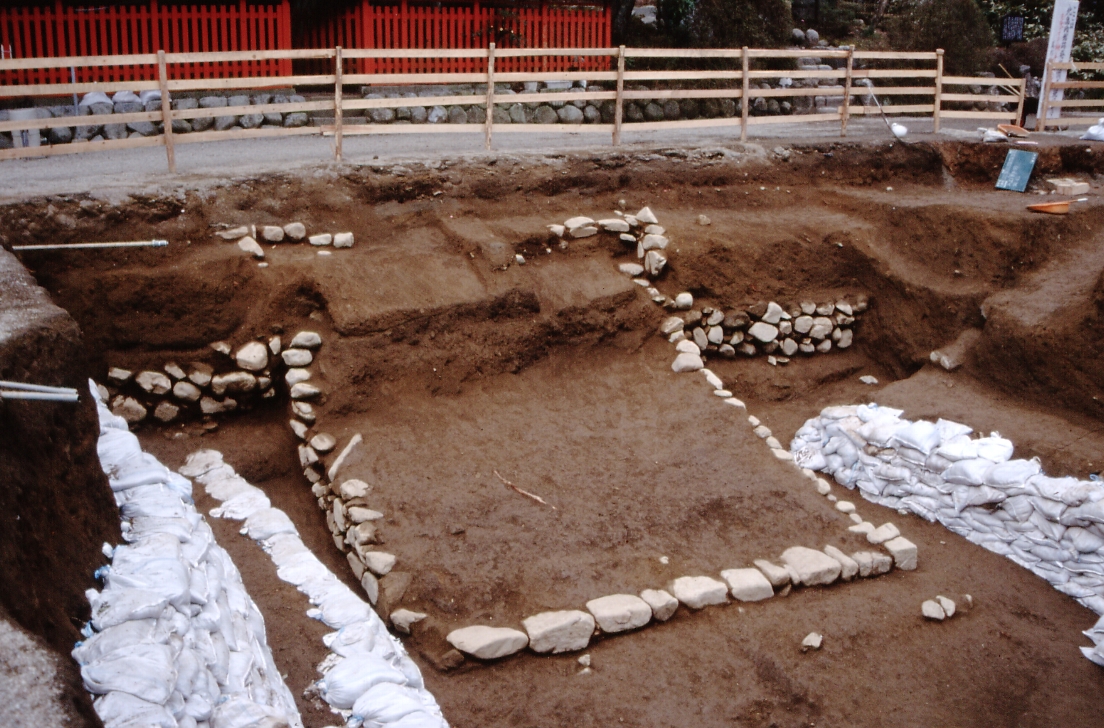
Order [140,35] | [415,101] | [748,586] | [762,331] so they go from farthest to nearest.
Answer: [140,35], [415,101], [762,331], [748,586]

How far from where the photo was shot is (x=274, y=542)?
262 inches

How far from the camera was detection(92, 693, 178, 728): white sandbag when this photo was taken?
3199mm

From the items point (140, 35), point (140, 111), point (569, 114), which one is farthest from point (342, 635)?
point (569, 114)

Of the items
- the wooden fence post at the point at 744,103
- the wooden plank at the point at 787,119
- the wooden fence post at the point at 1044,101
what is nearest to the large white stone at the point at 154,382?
the wooden fence post at the point at 744,103

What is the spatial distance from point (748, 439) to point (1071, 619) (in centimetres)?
280

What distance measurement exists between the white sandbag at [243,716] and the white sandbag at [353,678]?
46.7 inches

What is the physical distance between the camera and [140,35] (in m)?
12.3

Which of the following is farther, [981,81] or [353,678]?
[981,81]

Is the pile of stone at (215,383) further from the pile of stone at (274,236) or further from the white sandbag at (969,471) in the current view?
the white sandbag at (969,471)

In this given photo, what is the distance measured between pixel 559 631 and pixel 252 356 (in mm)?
3936

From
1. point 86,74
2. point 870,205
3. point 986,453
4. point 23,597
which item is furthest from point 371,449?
point 86,74

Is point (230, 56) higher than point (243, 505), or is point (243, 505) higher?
point (230, 56)

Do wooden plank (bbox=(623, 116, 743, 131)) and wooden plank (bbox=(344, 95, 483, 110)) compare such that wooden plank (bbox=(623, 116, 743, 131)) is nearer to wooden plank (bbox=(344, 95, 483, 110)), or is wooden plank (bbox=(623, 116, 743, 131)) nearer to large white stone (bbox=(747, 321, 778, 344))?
wooden plank (bbox=(344, 95, 483, 110))

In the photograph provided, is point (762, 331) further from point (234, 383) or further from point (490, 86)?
point (234, 383)
